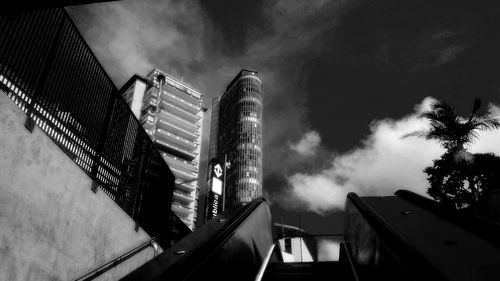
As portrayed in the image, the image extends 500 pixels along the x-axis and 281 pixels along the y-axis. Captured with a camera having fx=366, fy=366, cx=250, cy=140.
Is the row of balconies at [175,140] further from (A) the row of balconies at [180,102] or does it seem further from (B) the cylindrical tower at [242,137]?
(B) the cylindrical tower at [242,137]

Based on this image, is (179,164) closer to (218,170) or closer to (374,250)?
(218,170)

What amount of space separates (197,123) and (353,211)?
89.9 meters

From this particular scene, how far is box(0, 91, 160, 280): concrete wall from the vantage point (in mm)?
4191

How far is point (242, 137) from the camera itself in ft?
359

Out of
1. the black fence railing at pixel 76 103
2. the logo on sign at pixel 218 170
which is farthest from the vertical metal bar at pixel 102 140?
the logo on sign at pixel 218 170

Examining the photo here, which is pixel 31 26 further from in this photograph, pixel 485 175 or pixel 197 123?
pixel 197 123

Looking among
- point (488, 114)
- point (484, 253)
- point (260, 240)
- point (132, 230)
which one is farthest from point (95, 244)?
point (488, 114)

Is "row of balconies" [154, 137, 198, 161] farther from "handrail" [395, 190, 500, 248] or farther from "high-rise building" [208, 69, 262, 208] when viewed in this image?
"handrail" [395, 190, 500, 248]

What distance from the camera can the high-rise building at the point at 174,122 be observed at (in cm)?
8150

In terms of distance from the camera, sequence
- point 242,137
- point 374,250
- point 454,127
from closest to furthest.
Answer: point 374,250
point 454,127
point 242,137

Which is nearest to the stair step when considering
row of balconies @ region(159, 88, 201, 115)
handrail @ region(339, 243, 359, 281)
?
handrail @ region(339, 243, 359, 281)

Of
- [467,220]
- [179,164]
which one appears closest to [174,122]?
[179,164]

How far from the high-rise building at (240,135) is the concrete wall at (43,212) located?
9275 cm

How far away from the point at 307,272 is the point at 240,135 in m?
104
